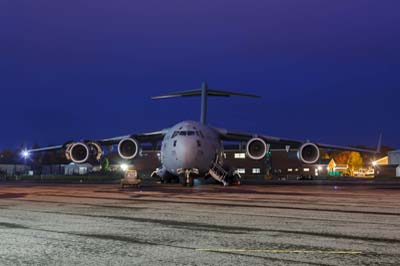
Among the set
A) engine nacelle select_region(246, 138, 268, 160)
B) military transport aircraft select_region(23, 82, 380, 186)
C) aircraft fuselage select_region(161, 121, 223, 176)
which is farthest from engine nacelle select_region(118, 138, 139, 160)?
engine nacelle select_region(246, 138, 268, 160)

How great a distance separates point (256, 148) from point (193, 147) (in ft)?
21.6

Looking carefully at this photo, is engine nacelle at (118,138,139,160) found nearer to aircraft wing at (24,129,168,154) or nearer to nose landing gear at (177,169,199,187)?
aircraft wing at (24,129,168,154)

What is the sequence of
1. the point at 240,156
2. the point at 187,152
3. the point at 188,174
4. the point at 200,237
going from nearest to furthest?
the point at 200,237
the point at 187,152
the point at 188,174
the point at 240,156

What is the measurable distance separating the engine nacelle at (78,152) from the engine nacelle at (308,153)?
15.5 metres

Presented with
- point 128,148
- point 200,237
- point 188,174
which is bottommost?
point 200,237

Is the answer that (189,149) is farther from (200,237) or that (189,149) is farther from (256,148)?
(200,237)

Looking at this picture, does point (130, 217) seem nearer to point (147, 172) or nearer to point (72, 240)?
point (72, 240)

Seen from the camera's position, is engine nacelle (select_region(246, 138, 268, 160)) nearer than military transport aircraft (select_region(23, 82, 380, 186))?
No

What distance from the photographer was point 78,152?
34500 millimetres

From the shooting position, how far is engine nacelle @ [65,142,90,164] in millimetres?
34188

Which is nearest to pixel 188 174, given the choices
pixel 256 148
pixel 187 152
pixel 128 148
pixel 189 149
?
pixel 187 152

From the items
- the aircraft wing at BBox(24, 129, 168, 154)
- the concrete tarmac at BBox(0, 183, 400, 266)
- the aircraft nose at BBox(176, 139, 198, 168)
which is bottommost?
the concrete tarmac at BBox(0, 183, 400, 266)

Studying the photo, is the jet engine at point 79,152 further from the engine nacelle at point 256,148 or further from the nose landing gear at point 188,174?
the engine nacelle at point 256,148

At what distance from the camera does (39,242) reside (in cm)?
823
